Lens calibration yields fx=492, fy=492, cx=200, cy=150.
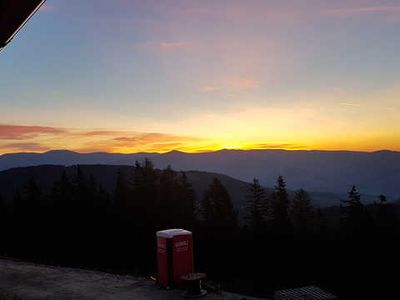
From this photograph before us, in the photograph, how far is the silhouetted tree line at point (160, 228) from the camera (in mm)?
70312

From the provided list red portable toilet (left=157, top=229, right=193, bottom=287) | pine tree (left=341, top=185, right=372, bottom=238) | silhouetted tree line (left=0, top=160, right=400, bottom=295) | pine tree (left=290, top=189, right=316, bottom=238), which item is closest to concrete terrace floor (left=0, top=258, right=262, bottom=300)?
red portable toilet (left=157, top=229, right=193, bottom=287)

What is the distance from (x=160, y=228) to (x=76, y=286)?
60.6 meters

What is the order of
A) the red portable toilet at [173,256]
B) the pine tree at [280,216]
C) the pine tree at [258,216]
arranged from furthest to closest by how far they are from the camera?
the pine tree at [258,216] < the pine tree at [280,216] < the red portable toilet at [173,256]

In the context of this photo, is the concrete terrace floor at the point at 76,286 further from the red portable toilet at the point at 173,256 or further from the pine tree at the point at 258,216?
the pine tree at the point at 258,216

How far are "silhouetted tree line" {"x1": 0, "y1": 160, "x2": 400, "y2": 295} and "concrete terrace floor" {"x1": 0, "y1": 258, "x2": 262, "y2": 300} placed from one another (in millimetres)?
45582

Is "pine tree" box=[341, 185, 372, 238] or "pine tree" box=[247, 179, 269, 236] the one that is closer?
"pine tree" box=[341, 185, 372, 238]

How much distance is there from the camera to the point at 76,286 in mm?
18516

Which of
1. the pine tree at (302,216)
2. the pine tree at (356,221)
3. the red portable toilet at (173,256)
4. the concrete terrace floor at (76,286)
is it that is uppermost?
the red portable toilet at (173,256)

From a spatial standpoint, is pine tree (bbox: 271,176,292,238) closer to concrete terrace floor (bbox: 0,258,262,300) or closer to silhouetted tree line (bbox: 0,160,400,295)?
silhouetted tree line (bbox: 0,160,400,295)

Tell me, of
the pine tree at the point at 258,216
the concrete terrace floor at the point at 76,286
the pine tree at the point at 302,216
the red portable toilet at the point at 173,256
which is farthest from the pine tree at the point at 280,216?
the red portable toilet at the point at 173,256

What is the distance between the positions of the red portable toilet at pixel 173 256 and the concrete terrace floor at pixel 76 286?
19.7 inches

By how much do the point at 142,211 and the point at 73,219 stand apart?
39.3ft

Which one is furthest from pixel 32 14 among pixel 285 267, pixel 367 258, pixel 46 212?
pixel 46 212

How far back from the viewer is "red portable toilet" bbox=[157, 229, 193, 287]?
16.6 meters
